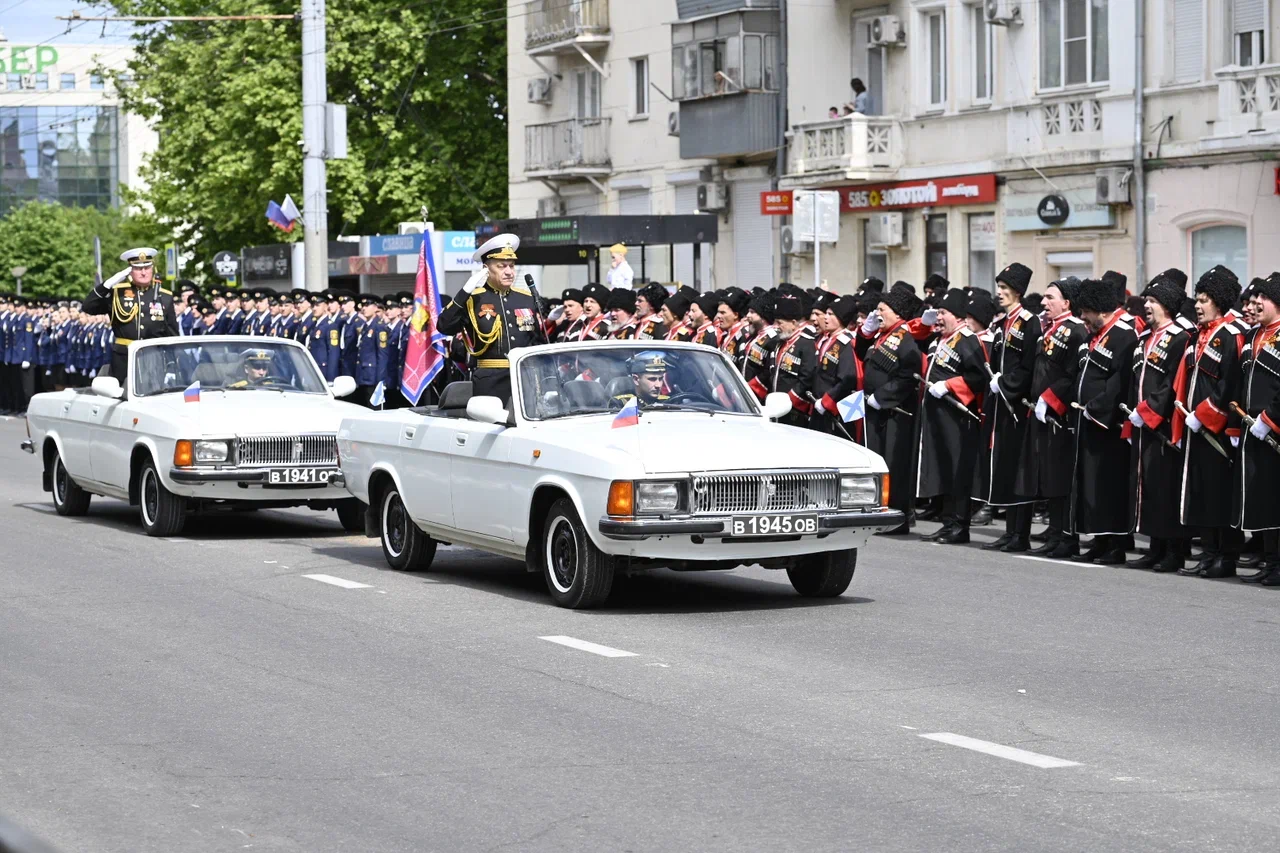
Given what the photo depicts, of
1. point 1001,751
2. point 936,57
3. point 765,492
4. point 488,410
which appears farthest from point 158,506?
point 936,57

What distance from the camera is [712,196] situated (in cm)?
4375

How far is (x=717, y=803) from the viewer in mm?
7406

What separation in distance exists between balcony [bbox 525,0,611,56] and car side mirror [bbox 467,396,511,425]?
35.8 meters

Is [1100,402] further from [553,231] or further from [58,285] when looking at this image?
[58,285]

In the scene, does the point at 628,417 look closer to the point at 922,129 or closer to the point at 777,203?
the point at 922,129

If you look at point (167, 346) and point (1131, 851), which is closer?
point (1131, 851)

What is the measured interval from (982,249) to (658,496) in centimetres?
2529

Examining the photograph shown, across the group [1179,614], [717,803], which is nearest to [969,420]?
[1179,614]

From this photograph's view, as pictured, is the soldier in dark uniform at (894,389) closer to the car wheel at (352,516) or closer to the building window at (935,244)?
the car wheel at (352,516)

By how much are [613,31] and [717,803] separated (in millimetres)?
41670

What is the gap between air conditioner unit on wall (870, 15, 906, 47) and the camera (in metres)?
37.6

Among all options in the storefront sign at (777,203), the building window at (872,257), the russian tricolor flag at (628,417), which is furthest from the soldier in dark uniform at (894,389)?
the building window at (872,257)

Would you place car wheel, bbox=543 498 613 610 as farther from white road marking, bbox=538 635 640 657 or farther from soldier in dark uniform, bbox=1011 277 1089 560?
soldier in dark uniform, bbox=1011 277 1089 560

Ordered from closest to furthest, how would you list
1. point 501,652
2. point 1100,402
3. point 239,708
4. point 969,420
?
point 239,708 < point 501,652 < point 1100,402 < point 969,420
